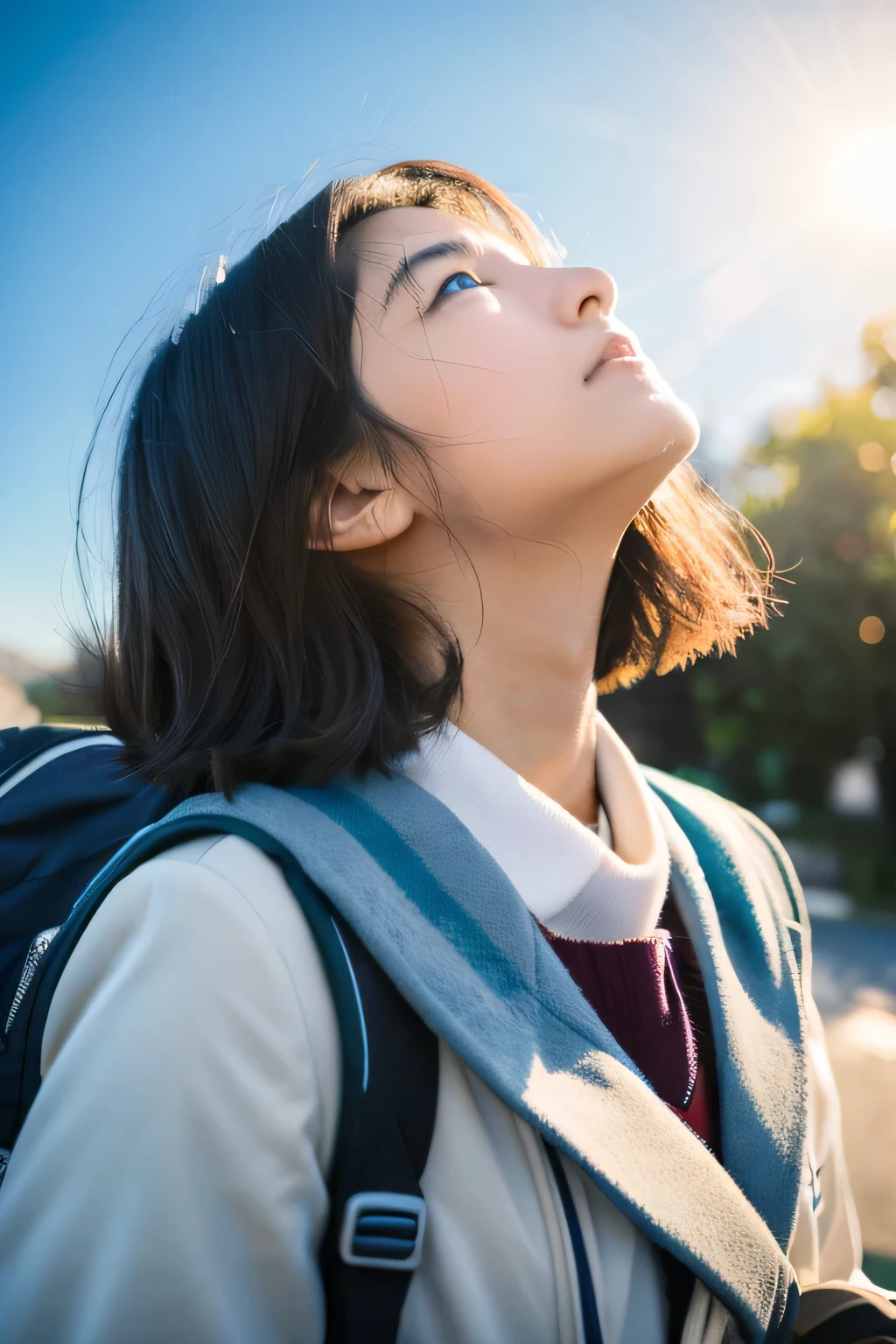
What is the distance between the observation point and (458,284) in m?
1.63

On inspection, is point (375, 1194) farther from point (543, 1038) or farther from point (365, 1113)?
point (543, 1038)

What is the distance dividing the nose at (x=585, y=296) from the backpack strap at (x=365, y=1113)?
1.06 meters

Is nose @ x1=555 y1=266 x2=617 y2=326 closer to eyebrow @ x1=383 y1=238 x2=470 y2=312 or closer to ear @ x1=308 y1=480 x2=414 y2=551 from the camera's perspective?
eyebrow @ x1=383 y1=238 x2=470 y2=312

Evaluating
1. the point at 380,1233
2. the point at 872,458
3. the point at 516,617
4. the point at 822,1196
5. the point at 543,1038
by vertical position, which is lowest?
the point at 822,1196

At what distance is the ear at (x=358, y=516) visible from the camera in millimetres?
1591

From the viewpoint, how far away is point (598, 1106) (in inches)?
46.6

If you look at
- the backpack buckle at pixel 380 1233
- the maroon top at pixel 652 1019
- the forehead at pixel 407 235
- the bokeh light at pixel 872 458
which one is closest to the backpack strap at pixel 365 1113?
the backpack buckle at pixel 380 1233

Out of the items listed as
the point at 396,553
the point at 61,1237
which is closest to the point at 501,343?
the point at 396,553

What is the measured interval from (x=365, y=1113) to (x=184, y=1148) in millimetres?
209

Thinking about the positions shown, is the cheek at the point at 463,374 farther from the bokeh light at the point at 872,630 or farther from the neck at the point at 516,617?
the bokeh light at the point at 872,630

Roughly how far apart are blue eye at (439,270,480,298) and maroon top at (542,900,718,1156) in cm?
117

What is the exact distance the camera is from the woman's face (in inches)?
57.8

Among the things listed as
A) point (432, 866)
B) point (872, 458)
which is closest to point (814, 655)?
point (872, 458)

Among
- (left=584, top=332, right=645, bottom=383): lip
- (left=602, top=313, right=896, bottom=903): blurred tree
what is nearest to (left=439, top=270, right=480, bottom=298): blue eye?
(left=584, top=332, right=645, bottom=383): lip
